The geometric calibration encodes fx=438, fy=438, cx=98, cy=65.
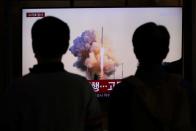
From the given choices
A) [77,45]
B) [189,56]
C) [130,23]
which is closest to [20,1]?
[77,45]

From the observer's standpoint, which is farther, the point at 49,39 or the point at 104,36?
the point at 104,36

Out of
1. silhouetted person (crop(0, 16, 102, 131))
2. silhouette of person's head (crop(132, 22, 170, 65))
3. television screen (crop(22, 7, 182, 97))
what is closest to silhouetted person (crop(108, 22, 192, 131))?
silhouette of person's head (crop(132, 22, 170, 65))

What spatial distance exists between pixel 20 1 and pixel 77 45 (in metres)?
0.56

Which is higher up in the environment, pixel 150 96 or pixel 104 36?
pixel 104 36

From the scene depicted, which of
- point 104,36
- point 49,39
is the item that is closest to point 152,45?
point 49,39

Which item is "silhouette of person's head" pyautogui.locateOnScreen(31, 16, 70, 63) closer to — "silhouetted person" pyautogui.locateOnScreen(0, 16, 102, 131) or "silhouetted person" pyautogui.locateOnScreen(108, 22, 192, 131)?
"silhouetted person" pyautogui.locateOnScreen(0, 16, 102, 131)

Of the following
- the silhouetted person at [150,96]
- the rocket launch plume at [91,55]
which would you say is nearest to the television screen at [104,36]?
the rocket launch plume at [91,55]

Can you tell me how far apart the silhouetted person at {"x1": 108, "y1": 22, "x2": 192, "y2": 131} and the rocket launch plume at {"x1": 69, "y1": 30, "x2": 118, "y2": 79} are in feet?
3.95

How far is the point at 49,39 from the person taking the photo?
5.57ft

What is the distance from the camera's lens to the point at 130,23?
296cm

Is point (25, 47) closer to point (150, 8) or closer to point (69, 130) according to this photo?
point (150, 8)

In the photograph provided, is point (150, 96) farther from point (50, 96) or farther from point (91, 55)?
point (91, 55)

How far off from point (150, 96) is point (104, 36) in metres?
1.30

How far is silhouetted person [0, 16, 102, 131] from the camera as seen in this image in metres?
1.66
